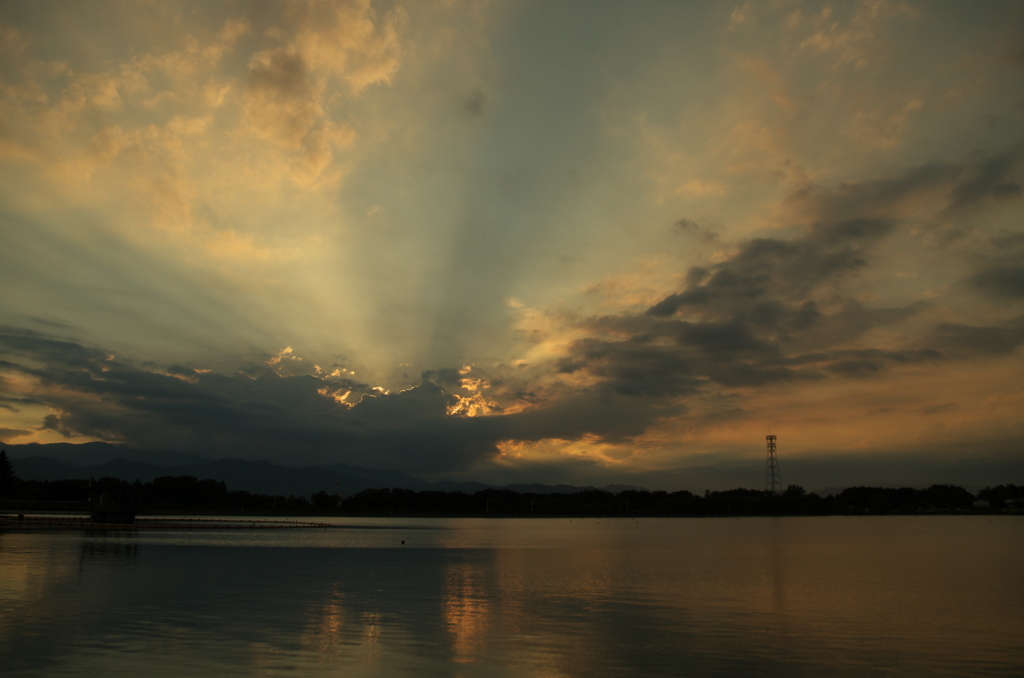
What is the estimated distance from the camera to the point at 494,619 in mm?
29641

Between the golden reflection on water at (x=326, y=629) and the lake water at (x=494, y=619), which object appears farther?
the golden reflection on water at (x=326, y=629)

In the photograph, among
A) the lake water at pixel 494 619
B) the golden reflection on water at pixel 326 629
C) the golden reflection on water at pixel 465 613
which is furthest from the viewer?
the golden reflection on water at pixel 465 613

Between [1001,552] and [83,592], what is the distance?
87.9 meters

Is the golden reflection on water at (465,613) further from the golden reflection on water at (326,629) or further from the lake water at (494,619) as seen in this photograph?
the golden reflection on water at (326,629)

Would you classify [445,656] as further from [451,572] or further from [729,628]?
[451,572]

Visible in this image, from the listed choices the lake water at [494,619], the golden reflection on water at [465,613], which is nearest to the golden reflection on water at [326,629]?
the lake water at [494,619]

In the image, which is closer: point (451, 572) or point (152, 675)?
point (152, 675)

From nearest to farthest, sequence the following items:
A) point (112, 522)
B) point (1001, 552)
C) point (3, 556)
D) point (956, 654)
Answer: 1. point (956, 654)
2. point (3, 556)
3. point (1001, 552)
4. point (112, 522)

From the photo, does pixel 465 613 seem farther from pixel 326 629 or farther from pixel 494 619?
pixel 326 629

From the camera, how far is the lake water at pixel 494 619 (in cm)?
2112

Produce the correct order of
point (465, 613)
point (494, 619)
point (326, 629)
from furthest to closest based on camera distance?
point (465, 613) < point (494, 619) < point (326, 629)

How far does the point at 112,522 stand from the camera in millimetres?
109562

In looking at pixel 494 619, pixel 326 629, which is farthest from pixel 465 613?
pixel 326 629

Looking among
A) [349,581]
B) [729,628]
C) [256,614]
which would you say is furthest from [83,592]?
[729,628]
